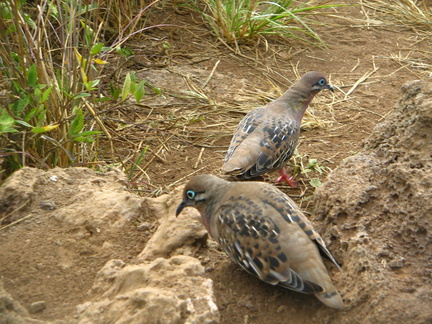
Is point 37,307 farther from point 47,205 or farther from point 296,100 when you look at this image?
point 296,100

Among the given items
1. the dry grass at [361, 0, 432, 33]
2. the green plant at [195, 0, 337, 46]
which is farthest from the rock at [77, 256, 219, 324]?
the dry grass at [361, 0, 432, 33]

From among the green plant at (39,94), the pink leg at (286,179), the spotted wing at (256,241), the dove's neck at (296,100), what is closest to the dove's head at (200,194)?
the spotted wing at (256,241)

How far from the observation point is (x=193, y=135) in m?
6.19

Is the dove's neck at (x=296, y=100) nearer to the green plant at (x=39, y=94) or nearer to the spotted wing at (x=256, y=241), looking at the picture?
the green plant at (x=39, y=94)

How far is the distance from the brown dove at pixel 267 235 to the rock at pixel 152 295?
0.43 m

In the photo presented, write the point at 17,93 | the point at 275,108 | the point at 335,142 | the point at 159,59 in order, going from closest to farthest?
the point at 17,93, the point at 275,108, the point at 335,142, the point at 159,59

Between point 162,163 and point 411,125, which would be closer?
point 411,125

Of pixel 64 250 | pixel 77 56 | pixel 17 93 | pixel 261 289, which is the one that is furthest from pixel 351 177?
pixel 17 93

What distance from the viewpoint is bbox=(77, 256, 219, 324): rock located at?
2533 mm

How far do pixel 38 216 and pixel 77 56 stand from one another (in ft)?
4.51

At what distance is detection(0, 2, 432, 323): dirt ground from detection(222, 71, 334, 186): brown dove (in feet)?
1.52

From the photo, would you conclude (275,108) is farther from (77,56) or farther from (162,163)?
(77,56)

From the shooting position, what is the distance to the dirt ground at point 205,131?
314 cm

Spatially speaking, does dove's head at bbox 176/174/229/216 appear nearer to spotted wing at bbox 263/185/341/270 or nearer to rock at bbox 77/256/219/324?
spotted wing at bbox 263/185/341/270
